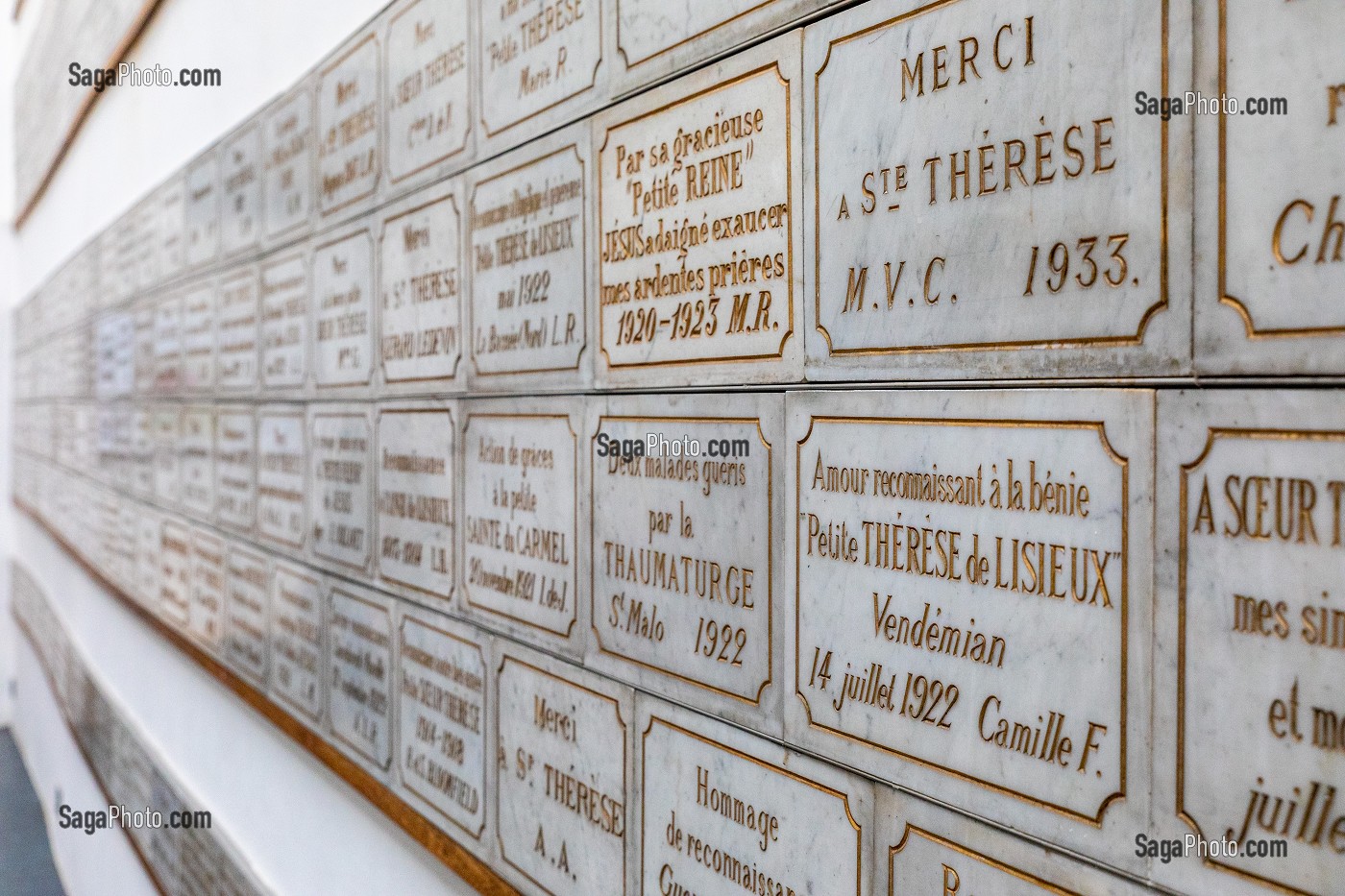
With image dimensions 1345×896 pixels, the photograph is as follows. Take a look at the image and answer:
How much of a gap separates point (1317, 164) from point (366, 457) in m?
1.72

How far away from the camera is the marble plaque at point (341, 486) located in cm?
206

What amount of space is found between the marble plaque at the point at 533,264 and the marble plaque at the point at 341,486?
52 cm

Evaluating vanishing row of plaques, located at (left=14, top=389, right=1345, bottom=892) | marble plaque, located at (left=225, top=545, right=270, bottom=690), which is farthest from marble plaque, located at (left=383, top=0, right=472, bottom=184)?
marble plaque, located at (left=225, top=545, right=270, bottom=690)

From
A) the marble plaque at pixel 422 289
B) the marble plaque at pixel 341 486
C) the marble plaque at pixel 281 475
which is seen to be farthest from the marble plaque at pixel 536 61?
the marble plaque at pixel 281 475

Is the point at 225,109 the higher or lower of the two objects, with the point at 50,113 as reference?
lower

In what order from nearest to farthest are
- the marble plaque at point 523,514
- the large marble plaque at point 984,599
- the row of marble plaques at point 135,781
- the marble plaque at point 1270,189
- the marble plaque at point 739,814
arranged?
the marble plaque at point 1270,189, the large marble plaque at point 984,599, the marble plaque at point 739,814, the marble plaque at point 523,514, the row of marble plaques at point 135,781

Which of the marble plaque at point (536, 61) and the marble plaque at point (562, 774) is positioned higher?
the marble plaque at point (536, 61)

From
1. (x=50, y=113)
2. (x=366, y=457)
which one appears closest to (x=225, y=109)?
(x=366, y=457)

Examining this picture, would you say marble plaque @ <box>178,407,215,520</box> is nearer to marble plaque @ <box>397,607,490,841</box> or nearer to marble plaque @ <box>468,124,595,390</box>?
marble plaque @ <box>397,607,490,841</box>

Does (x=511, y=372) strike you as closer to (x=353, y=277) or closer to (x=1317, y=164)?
(x=353, y=277)

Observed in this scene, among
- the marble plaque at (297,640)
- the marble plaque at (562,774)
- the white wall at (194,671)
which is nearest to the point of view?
the marble plaque at (562,774)

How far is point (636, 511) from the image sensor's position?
4.25 ft

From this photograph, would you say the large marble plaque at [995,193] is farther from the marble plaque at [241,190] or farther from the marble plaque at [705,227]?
the marble plaque at [241,190]

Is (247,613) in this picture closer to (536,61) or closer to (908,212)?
(536,61)
